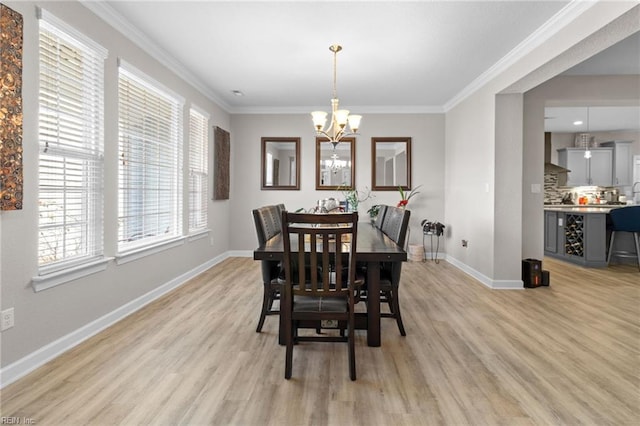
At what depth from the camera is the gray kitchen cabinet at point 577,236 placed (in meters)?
5.13

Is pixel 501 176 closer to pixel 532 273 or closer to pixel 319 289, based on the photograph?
pixel 532 273

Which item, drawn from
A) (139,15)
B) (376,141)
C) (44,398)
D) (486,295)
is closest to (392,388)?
(44,398)

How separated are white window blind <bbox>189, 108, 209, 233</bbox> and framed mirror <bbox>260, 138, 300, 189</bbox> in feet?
4.00

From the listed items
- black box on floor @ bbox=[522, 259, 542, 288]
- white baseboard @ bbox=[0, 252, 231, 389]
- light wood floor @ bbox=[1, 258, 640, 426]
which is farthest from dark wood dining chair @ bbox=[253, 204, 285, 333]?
black box on floor @ bbox=[522, 259, 542, 288]

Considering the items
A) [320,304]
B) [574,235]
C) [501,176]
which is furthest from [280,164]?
[574,235]

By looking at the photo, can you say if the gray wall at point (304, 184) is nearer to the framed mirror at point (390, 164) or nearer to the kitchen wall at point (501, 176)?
the kitchen wall at point (501, 176)

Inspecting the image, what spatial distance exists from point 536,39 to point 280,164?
3991 millimetres

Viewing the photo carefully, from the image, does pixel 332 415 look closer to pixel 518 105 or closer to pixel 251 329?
pixel 251 329

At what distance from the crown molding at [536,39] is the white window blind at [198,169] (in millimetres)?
3683

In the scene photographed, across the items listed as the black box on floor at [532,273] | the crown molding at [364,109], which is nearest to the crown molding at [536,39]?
the crown molding at [364,109]

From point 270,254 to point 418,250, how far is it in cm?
402

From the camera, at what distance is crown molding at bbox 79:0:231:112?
267 centimetres

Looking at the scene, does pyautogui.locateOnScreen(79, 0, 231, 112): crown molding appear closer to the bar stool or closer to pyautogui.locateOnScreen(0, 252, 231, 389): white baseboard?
pyautogui.locateOnScreen(0, 252, 231, 389): white baseboard

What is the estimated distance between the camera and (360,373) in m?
2.08
